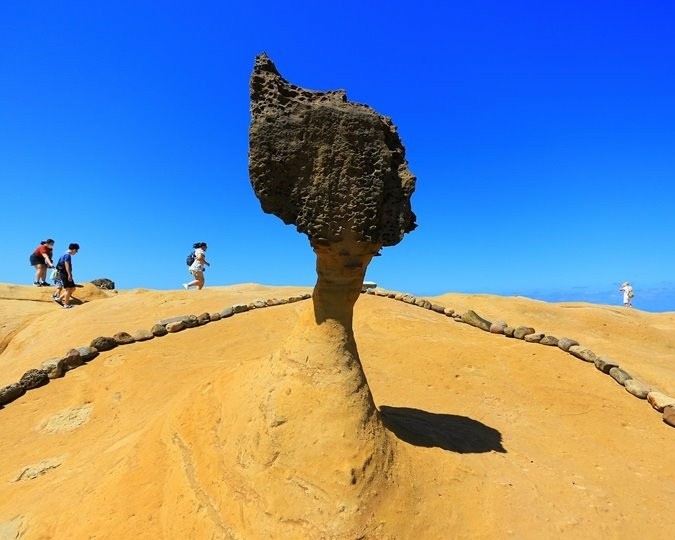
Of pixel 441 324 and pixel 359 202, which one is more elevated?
pixel 359 202

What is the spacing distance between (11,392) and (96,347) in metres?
1.24

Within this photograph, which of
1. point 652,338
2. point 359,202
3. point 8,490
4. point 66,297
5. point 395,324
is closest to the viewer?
point 359,202

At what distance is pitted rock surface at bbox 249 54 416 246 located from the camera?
11.0ft

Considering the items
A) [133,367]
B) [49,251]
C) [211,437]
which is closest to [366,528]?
[211,437]

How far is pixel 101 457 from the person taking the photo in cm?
442

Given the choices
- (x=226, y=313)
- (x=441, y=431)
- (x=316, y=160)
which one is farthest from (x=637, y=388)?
(x=226, y=313)

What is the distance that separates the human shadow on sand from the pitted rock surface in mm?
1736

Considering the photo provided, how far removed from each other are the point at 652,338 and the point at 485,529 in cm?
948

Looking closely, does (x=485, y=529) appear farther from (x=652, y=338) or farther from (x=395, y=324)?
(x=652, y=338)

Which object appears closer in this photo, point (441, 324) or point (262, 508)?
point (262, 508)

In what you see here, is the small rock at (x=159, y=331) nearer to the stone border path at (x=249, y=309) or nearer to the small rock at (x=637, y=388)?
the stone border path at (x=249, y=309)

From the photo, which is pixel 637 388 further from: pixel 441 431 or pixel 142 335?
pixel 142 335

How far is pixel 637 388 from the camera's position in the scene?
6.12 meters

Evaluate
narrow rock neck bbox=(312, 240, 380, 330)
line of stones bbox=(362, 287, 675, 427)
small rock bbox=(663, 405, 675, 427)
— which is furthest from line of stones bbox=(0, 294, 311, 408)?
small rock bbox=(663, 405, 675, 427)
